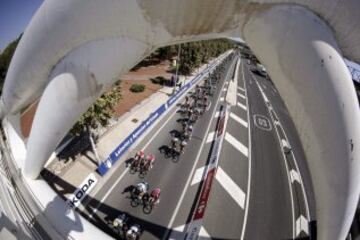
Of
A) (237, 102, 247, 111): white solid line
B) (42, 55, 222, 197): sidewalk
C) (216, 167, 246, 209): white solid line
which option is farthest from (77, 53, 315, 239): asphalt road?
(237, 102, 247, 111): white solid line

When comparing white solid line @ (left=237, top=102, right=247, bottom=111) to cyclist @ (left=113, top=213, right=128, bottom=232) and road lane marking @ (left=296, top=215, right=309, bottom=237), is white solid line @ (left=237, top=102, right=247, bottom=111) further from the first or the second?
cyclist @ (left=113, top=213, right=128, bottom=232)

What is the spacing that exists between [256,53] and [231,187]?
12435 millimetres

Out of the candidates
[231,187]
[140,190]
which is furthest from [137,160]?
[231,187]

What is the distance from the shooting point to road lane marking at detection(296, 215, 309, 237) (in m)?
15.4

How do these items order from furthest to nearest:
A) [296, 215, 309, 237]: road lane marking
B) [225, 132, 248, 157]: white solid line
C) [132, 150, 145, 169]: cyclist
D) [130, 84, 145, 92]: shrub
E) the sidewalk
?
[130, 84, 145, 92]: shrub < [225, 132, 248, 157]: white solid line < [132, 150, 145, 169]: cyclist < the sidewalk < [296, 215, 309, 237]: road lane marking

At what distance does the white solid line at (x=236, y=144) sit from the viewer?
23.3m

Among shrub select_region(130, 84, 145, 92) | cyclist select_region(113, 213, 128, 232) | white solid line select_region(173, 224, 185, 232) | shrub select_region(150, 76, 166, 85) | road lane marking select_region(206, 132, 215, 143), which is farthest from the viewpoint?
shrub select_region(150, 76, 166, 85)

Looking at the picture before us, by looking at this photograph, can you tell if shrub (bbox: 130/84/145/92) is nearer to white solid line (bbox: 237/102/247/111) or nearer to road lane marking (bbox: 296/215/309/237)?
white solid line (bbox: 237/102/247/111)

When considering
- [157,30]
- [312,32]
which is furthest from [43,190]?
[312,32]

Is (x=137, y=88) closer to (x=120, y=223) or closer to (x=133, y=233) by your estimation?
(x=120, y=223)

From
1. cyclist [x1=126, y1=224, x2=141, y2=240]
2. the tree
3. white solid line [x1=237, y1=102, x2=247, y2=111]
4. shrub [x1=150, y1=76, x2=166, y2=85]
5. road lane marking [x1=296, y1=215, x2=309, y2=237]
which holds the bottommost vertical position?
cyclist [x1=126, y1=224, x2=141, y2=240]

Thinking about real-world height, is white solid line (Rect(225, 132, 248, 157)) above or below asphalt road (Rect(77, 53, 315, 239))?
above

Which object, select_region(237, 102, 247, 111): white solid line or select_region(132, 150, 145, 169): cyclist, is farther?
select_region(237, 102, 247, 111): white solid line

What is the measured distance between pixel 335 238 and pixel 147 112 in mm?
24591
